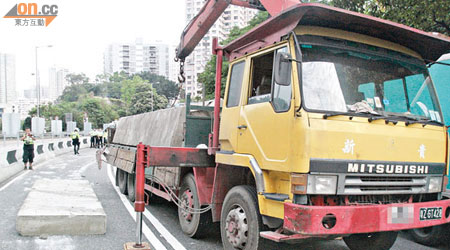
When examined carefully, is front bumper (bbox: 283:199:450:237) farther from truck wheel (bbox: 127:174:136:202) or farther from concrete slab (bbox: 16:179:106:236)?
truck wheel (bbox: 127:174:136:202)

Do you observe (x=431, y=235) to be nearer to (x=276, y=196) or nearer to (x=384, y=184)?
(x=384, y=184)

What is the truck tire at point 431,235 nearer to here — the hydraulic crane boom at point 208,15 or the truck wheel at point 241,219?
the truck wheel at point 241,219

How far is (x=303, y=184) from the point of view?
3574 mm

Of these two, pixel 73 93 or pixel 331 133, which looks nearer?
pixel 331 133

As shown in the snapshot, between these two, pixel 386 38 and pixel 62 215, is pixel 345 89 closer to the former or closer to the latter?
pixel 386 38

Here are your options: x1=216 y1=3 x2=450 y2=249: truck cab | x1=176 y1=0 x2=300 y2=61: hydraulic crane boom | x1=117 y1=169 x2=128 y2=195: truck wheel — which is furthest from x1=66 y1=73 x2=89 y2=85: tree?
x1=216 y1=3 x2=450 y2=249: truck cab

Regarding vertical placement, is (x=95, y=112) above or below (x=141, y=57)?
below

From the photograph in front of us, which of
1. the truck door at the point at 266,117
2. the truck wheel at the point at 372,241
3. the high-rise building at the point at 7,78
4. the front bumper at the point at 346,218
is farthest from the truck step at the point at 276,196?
the high-rise building at the point at 7,78

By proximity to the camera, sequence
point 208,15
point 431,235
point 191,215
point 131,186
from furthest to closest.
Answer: point 131,186, point 208,15, point 191,215, point 431,235

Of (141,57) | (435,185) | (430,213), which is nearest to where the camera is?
(430,213)

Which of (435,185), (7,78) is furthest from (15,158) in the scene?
(7,78)

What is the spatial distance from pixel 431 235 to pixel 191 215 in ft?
11.8

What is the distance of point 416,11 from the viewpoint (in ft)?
33.3

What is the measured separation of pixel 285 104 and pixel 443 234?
3.56 meters
